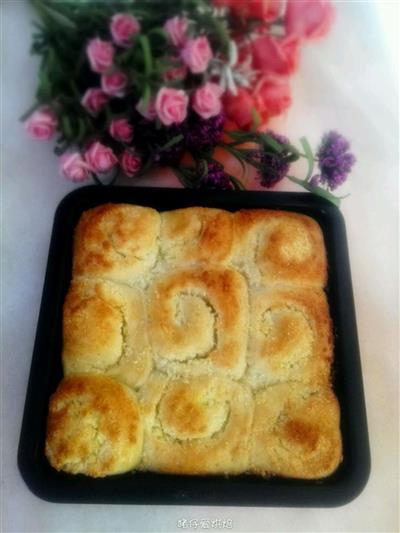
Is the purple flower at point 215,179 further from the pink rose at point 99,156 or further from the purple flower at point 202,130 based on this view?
the pink rose at point 99,156

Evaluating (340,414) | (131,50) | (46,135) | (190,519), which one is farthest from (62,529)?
(131,50)

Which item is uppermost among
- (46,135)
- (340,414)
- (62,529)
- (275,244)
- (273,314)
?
(46,135)

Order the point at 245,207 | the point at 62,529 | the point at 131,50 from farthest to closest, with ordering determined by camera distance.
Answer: the point at 245,207 → the point at 62,529 → the point at 131,50

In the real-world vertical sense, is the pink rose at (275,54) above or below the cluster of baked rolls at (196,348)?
above

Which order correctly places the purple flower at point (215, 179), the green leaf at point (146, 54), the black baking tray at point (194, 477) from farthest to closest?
the purple flower at point (215, 179) < the black baking tray at point (194, 477) < the green leaf at point (146, 54)

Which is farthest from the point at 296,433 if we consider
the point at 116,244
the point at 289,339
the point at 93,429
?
the point at 116,244

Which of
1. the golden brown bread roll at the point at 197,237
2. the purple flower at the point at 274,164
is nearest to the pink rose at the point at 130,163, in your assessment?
the golden brown bread roll at the point at 197,237

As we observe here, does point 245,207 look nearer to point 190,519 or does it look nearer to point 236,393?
point 236,393
